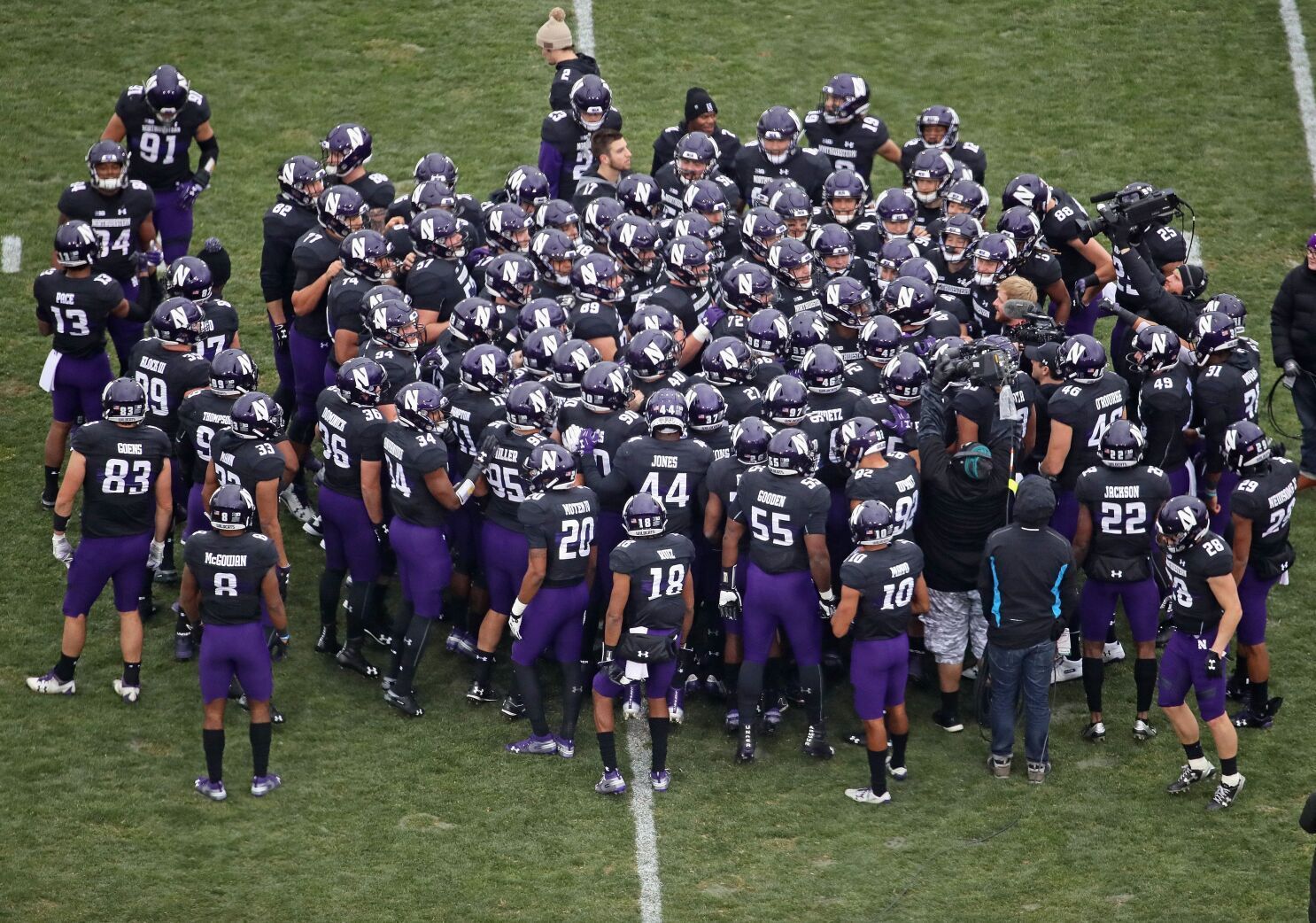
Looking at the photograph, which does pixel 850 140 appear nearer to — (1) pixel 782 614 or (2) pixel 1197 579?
(1) pixel 782 614

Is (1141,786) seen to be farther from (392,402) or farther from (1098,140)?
(1098,140)

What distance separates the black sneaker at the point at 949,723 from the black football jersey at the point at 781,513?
1.44 meters

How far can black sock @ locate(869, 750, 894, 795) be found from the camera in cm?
1135

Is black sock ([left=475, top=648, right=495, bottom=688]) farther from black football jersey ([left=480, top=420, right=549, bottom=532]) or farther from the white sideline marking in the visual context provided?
the white sideline marking

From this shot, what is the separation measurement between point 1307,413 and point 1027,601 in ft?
14.0

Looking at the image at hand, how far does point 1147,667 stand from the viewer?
39.2ft

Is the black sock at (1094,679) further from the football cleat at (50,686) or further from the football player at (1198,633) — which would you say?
the football cleat at (50,686)

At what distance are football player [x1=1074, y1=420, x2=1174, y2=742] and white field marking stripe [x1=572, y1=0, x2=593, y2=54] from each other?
918 cm

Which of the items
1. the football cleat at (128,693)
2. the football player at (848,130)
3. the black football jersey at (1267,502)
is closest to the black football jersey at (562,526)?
the football cleat at (128,693)

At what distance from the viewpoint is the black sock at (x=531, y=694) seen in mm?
11688

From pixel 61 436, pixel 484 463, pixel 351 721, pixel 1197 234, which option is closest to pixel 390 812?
pixel 351 721

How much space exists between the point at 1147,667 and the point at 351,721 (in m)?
4.89

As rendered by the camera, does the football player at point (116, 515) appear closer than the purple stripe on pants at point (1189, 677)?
No

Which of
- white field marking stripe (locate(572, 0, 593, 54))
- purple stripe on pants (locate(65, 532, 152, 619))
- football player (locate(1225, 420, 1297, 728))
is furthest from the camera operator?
purple stripe on pants (locate(65, 532, 152, 619))
